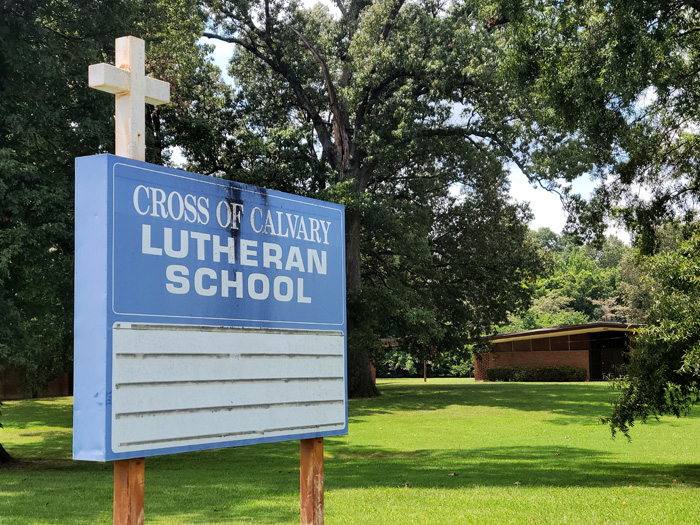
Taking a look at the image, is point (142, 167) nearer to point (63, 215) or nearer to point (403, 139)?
point (63, 215)

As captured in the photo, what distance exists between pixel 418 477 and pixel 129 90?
963cm

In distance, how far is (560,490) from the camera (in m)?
11.4

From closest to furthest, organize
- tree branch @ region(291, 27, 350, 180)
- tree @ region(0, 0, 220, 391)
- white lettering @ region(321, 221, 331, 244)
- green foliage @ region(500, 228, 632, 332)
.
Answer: white lettering @ region(321, 221, 331, 244) < tree @ region(0, 0, 220, 391) < tree branch @ region(291, 27, 350, 180) < green foliage @ region(500, 228, 632, 332)

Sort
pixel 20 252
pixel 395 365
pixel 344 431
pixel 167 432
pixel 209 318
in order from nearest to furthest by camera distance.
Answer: pixel 167 432
pixel 209 318
pixel 344 431
pixel 20 252
pixel 395 365

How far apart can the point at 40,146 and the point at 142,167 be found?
1299 cm

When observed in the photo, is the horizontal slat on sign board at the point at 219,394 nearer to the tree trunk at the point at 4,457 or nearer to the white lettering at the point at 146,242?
the white lettering at the point at 146,242

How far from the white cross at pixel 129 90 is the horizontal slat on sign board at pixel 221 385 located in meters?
1.26

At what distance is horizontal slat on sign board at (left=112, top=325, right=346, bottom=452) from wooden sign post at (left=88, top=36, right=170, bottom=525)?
251 mm

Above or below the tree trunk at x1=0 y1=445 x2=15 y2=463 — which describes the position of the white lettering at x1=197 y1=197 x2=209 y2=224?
above

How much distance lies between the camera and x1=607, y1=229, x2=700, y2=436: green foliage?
10.8 meters

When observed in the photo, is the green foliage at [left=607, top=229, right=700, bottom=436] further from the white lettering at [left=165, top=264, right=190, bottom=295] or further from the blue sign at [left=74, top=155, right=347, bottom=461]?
the white lettering at [left=165, top=264, right=190, bottom=295]

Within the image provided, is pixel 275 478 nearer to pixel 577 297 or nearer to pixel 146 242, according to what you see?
pixel 146 242

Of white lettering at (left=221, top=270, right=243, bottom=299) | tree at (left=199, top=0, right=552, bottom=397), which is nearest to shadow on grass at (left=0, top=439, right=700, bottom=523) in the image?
white lettering at (left=221, top=270, right=243, bottom=299)

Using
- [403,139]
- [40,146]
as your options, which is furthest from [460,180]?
[40,146]
